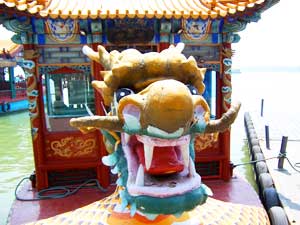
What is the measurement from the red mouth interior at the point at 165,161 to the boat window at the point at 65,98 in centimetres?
364

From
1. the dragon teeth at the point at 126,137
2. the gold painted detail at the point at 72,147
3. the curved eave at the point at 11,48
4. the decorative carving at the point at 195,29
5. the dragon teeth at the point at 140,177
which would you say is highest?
the curved eave at the point at 11,48

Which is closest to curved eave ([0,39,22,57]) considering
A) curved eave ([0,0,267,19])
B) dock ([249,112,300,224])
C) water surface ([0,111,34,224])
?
water surface ([0,111,34,224])

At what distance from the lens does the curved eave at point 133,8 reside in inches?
175

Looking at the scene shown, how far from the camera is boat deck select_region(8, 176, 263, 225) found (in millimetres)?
4375

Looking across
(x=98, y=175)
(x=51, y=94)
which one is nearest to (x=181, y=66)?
(x=98, y=175)

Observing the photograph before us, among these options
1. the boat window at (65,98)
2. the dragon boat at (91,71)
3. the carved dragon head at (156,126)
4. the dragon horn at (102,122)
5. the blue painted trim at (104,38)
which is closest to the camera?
the carved dragon head at (156,126)

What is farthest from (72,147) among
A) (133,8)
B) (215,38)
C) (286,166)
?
(286,166)

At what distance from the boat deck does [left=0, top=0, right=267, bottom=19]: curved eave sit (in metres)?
2.40

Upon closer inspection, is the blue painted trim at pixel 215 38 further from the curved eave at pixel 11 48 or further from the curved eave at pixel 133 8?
the curved eave at pixel 11 48

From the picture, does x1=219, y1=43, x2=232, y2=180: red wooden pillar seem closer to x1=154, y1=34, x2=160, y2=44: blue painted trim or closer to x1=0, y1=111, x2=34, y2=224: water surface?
x1=154, y1=34, x2=160, y2=44: blue painted trim

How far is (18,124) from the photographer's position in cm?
1722

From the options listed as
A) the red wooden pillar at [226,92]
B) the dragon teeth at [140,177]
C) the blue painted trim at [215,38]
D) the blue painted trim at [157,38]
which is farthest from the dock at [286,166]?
the dragon teeth at [140,177]

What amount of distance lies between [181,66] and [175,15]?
276 cm

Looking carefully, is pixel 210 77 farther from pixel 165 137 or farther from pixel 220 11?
pixel 165 137
